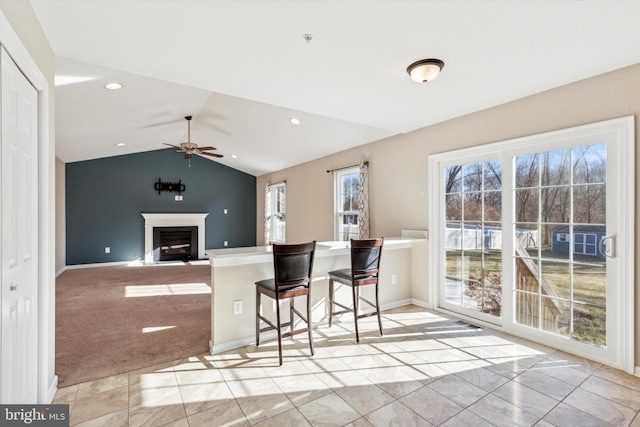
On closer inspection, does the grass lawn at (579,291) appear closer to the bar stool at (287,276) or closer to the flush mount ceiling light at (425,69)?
the flush mount ceiling light at (425,69)

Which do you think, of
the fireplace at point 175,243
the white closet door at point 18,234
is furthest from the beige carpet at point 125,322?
the fireplace at point 175,243

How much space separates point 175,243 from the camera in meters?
8.27

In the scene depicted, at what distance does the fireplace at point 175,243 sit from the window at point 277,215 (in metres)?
2.07

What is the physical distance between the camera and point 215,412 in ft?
6.63

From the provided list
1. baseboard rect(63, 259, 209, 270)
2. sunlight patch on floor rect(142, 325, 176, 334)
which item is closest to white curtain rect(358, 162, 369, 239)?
sunlight patch on floor rect(142, 325, 176, 334)

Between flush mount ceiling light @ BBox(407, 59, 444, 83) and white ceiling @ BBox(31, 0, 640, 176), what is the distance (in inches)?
2.2

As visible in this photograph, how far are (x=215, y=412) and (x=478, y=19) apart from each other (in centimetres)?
295

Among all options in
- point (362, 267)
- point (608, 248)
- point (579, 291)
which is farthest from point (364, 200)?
point (608, 248)

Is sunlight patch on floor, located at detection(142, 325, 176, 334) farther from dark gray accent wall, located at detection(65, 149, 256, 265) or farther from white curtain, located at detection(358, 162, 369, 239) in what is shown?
dark gray accent wall, located at detection(65, 149, 256, 265)

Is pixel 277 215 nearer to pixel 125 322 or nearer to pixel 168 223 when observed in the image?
pixel 168 223

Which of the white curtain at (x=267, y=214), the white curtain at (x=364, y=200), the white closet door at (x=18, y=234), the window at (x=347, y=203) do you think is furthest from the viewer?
the white curtain at (x=267, y=214)

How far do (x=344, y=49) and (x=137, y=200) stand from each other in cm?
738

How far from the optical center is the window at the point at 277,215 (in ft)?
26.2

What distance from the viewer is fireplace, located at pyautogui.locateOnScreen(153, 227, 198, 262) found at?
316 inches
